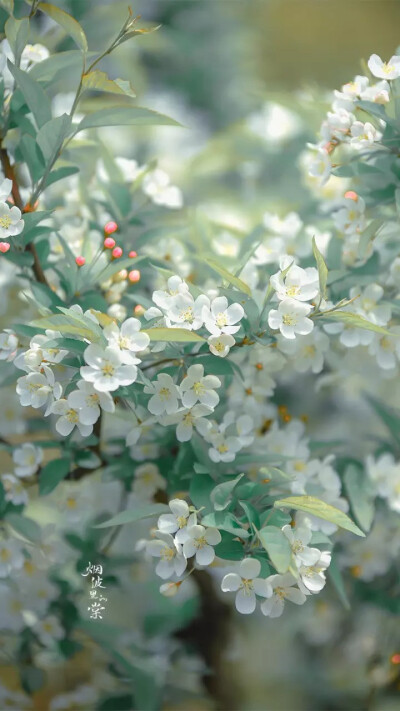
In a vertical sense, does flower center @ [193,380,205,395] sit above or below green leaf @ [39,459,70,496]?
above

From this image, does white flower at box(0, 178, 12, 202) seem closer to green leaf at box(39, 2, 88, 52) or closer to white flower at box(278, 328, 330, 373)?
green leaf at box(39, 2, 88, 52)

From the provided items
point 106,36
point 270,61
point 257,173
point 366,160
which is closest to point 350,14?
point 270,61

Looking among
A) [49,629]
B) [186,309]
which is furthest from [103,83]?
[49,629]

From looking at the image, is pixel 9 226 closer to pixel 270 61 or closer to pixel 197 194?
pixel 197 194

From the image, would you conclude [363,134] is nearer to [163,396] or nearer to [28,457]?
[163,396]

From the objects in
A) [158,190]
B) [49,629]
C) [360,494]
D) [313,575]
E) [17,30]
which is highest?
[17,30]

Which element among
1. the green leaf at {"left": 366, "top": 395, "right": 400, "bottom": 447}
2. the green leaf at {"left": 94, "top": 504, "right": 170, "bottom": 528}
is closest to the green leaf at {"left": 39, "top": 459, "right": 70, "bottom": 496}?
the green leaf at {"left": 94, "top": 504, "right": 170, "bottom": 528}
